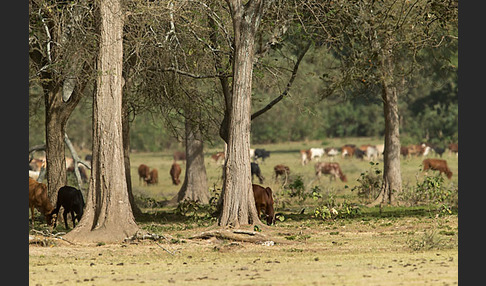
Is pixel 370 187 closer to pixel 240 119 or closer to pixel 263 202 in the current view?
pixel 263 202

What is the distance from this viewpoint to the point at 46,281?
12.6 metres

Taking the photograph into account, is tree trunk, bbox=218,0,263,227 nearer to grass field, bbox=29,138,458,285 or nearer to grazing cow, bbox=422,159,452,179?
grass field, bbox=29,138,458,285

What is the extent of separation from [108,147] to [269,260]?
15.4 feet

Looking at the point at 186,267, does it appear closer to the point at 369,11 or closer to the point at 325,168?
the point at 369,11

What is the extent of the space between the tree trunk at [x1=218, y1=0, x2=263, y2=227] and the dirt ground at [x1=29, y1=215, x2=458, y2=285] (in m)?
0.85

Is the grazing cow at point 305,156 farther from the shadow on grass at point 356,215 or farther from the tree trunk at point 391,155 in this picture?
the shadow on grass at point 356,215

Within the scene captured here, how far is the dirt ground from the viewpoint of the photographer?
12.5 metres

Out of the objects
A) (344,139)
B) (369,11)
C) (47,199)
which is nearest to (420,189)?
(369,11)

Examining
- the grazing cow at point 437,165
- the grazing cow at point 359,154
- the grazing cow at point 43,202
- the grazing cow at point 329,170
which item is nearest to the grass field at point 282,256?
the grazing cow at point 43,202

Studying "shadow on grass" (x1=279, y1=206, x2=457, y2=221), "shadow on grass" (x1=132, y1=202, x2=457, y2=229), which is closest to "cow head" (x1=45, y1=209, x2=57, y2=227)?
"shadow on grass" (x1=132, y1=202, x2=457, y2=229)

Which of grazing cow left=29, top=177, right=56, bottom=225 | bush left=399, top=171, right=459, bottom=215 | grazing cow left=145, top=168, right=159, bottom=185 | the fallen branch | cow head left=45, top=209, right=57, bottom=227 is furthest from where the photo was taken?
grazing cow left=145, top=168, right=159, bottom=185

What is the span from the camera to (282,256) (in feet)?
49.2

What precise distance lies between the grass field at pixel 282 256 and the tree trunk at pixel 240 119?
0.82 meters

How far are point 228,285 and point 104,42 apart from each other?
287 inches
